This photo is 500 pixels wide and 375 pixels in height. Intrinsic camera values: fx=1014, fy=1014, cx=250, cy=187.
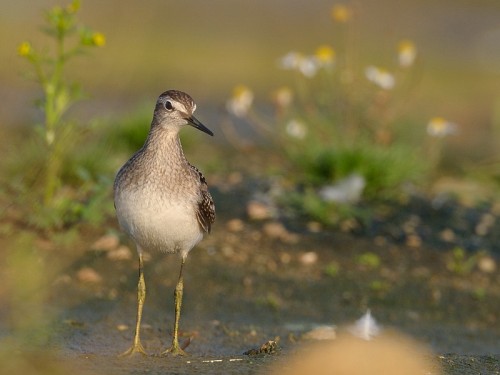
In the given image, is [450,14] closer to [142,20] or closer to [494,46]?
[494,46]

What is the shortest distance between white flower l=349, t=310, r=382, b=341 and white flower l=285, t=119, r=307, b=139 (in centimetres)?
293

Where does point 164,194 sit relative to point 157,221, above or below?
above

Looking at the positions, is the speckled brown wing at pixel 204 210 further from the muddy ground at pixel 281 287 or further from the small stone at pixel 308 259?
the small stone at pixel 308 259

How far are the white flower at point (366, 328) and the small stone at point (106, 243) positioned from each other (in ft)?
6.92

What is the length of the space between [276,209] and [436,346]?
2.54 metres

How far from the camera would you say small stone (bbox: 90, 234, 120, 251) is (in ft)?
27.3

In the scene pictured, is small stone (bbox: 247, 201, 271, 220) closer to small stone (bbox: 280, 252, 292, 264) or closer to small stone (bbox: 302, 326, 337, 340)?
small stone (bbox: 280, 252, 292, 264)

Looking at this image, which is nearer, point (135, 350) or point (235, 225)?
point (135, 350)

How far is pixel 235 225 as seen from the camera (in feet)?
29.6

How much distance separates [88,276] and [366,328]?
2.19 metres

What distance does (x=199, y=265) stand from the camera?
838cm

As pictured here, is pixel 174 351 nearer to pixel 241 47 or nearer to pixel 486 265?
pixel 486 265

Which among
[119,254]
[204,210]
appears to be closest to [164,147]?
[204,210]

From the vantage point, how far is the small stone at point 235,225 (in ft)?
29.4
